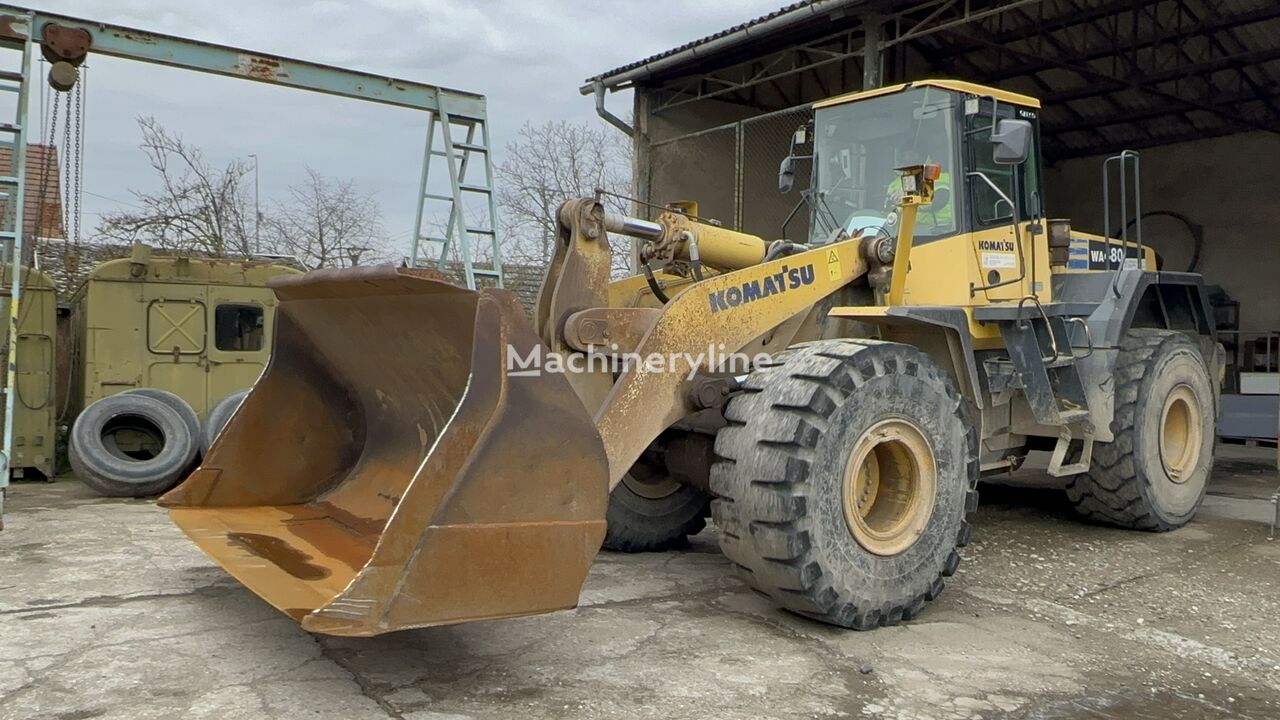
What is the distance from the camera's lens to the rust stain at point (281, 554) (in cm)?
393

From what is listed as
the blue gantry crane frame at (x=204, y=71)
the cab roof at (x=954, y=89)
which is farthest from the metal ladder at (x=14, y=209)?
the cab roof at (x=954, y=89)

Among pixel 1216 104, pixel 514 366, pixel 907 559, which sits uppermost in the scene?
pixel 1216 104

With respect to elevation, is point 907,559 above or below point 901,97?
below

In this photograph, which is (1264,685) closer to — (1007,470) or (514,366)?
(1007,470)

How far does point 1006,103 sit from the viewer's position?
5.75 metres

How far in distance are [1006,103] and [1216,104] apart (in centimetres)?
1274

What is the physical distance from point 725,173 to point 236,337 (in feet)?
23.6

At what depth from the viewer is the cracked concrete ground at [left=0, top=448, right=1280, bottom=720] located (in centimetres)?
349

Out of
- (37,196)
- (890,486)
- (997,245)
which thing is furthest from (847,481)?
(37,196)

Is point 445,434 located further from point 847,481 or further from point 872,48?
point 872,48

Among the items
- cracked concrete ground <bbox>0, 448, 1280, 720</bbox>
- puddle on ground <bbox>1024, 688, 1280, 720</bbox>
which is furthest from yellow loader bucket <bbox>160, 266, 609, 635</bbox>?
puddle on ground <bbox>1024, 688, 1280, 720</bbox>

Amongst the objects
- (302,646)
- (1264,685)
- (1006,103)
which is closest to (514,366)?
(302,646)

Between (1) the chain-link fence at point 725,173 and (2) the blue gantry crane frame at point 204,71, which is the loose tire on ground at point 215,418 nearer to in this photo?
(2) the blue gantry crane frame at point 204,71

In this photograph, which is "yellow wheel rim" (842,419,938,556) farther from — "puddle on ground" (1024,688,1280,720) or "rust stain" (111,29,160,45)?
"rust stain" (111,29,160,45)
